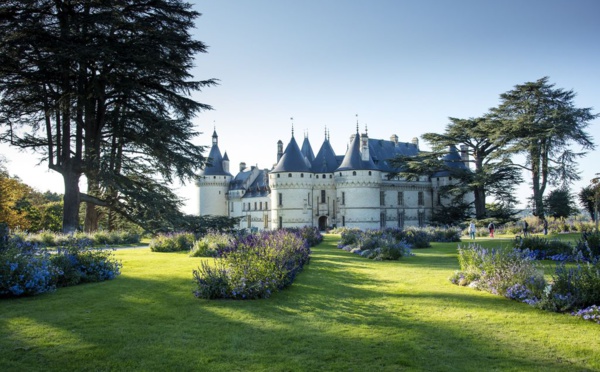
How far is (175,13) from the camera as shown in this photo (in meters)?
18.2

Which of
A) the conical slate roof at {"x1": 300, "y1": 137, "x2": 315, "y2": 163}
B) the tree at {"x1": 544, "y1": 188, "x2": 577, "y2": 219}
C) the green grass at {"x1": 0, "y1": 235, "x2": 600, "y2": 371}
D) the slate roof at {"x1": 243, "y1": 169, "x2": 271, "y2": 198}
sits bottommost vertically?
the green grass at {"x1": 0, "y1": 235, "x2": 600, "y2": 371}

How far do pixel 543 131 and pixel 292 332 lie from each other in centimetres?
3055

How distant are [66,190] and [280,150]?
31.2 metres

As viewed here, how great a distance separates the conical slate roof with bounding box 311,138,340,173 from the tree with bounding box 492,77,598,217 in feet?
50.1

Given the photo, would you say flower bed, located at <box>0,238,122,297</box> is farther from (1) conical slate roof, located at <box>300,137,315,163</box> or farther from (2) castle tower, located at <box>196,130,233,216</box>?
(2) castle tower, located at <box>196,130,233,216</box>

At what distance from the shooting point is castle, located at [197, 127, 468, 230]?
38625mm

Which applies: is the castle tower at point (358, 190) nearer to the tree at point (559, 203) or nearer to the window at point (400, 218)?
the window at point (400, 218)

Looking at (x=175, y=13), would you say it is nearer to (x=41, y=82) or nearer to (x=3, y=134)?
(x=41, y=82)

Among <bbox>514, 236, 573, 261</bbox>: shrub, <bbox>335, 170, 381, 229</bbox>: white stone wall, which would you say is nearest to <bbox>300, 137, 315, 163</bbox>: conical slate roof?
<bbox>335, 170, 381, 229</bbox>: white stone wall

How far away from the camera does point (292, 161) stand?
38.7 meters

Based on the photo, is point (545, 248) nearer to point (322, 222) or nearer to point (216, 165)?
point (322, 222)

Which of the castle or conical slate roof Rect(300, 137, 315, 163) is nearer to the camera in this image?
the castle

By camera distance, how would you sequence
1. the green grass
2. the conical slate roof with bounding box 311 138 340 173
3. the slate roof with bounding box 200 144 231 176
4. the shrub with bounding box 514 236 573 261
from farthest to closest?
1. the slate roof with bounding box 200 144 231 176
2. the conical slate roof with bounding box 311 138 340 173
3. the shrub with bounding box 514 236 573 261
4. the green grass

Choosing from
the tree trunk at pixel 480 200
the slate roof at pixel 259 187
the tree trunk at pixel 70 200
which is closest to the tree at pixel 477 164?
the tree trunk at pixel 480 200
